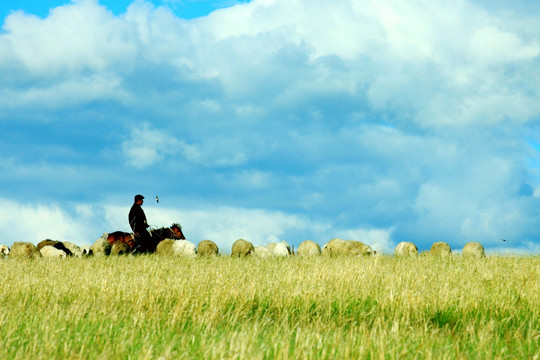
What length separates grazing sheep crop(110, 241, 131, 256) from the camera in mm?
Answer: 18719

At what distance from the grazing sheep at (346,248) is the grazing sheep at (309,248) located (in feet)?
0.92

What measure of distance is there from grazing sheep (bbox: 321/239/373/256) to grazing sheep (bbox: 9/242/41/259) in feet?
32.7

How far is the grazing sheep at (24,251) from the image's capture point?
17953mm

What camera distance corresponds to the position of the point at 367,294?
26.9 feet

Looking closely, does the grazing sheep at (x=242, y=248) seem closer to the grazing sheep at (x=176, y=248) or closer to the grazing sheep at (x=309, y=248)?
the grazing sheep at (x=176, y=248)

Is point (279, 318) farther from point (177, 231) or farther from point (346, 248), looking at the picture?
point (177, 231)

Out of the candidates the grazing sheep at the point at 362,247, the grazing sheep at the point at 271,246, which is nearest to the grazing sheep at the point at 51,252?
the grazing sheep at the point at 271,246

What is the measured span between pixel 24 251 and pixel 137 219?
13.5 ft

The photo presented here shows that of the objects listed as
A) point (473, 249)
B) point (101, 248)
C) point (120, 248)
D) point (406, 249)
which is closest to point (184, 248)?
point (120, 248)

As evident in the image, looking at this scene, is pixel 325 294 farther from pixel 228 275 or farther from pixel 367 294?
pixel 228 275

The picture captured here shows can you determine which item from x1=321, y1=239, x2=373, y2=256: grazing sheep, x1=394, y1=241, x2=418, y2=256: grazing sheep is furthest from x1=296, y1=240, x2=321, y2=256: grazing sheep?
x1=394, y1=241, x2=418, y2=256: grazing sheep

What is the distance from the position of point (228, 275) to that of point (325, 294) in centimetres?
294

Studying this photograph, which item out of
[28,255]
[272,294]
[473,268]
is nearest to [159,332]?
[272,294]

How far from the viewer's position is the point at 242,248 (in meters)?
18.8
